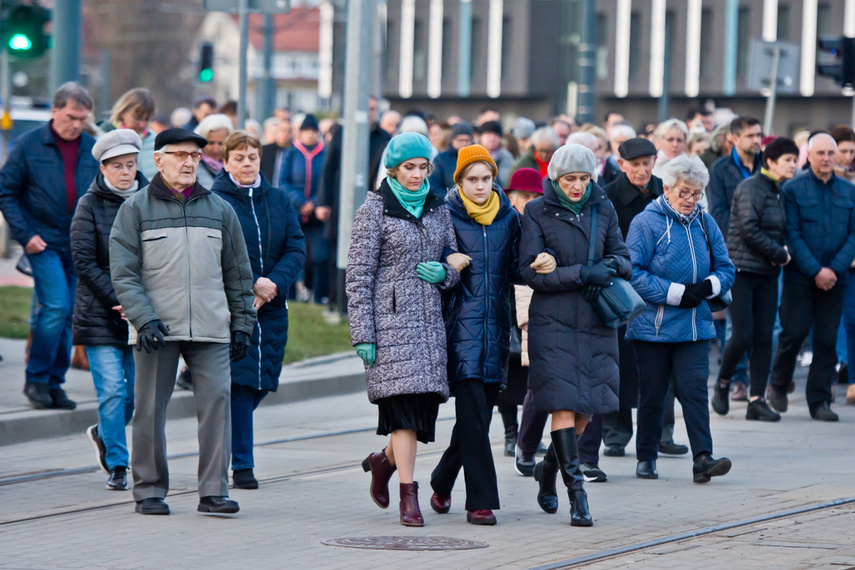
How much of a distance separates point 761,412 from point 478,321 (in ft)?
14.4

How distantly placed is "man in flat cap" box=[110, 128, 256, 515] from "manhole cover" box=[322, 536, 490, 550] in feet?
2.66

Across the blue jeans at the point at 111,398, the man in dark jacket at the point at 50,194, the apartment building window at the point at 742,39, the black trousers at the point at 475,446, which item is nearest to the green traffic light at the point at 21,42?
the man in dark jacket at the point at 50,194

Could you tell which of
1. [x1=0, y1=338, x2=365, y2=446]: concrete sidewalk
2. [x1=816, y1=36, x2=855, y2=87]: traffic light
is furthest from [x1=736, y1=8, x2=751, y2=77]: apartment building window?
[x1=0, y1=338, x2=365, y2=446]: concrete sidewalk

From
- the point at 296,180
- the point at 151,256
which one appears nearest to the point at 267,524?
the point at 151,256

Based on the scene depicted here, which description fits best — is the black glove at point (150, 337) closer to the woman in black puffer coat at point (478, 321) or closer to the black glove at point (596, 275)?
the woman in black puffer coat at point (478, 321)

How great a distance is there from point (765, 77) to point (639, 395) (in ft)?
31.2

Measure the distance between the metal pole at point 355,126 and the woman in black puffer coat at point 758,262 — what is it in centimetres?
497

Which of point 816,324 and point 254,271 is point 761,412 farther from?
point 254,271

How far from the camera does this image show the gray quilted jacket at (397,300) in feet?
23.9

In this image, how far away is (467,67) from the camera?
6469 cm

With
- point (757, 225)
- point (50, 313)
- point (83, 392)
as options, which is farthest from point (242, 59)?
point (757, 225)

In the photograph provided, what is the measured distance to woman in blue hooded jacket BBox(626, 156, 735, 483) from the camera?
8.80 metres

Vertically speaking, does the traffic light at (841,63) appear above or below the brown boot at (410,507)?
above

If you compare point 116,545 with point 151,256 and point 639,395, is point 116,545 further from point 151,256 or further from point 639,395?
point 639,395
